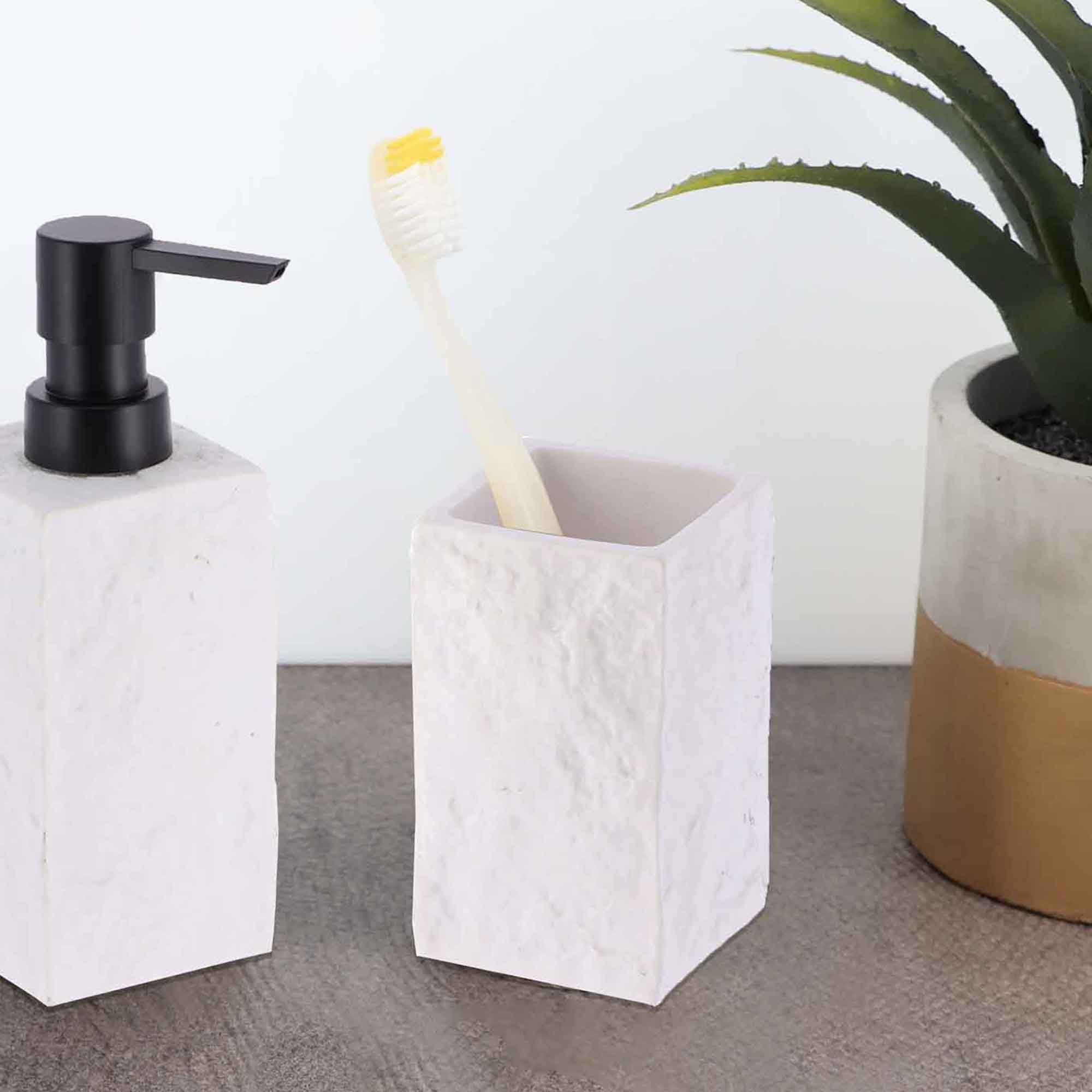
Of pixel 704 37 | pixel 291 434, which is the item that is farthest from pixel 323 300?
pixel 704 37

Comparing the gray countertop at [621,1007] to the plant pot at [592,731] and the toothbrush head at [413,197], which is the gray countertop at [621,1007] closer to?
the plant pot at [592,731]

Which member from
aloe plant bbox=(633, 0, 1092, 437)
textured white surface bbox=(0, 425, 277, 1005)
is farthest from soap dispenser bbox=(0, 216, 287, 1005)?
aloe plant bbox=(633, 0, 1092, 437)

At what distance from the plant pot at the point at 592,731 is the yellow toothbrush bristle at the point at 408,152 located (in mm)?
86

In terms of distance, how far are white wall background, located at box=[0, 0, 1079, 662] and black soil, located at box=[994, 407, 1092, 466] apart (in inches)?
4.1

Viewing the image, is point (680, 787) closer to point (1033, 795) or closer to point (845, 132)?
point (1033, 795)

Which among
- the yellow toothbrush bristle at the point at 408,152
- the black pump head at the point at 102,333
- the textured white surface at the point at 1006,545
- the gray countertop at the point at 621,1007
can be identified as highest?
the yellow toothbrush bristle at the point at 408,152

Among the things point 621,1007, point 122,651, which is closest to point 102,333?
point 122,651

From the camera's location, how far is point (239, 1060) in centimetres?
44

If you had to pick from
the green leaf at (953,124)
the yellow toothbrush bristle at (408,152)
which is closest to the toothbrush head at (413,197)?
the yellow toothbrush bristle at (408,152)

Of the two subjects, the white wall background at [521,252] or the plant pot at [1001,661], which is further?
the white wall background at [521,252]

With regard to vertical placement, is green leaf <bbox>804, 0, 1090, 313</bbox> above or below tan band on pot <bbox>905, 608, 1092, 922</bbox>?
above

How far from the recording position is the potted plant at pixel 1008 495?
1.53 ft

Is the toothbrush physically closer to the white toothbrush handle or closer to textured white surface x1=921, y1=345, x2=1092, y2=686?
the white toothbrush handle

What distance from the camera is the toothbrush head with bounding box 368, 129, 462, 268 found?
428mm
